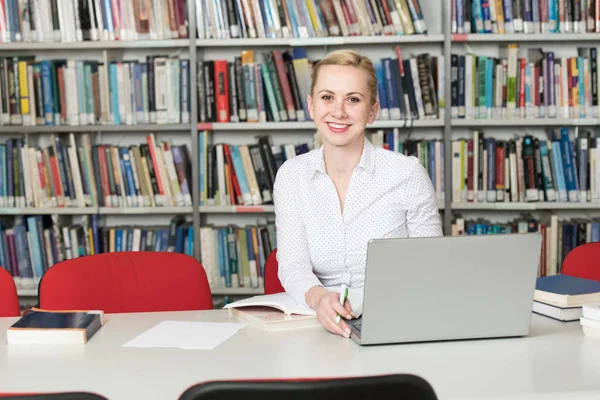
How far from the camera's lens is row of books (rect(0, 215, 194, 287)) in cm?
350

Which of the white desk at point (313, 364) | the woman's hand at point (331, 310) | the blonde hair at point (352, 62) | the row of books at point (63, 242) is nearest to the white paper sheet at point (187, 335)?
the white desk at point (313, 364)

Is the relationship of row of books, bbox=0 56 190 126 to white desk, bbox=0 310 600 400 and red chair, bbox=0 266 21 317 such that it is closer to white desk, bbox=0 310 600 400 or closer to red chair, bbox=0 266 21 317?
red chair, bbox=0 266 21 317

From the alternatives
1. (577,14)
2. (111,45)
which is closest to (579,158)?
(577,14)

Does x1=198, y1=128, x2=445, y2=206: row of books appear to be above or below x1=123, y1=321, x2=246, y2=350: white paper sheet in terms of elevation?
above

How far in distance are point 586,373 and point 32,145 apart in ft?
9.87

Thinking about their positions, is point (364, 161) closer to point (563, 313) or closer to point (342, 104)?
point (342, 104)

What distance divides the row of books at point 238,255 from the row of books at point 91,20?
94cm

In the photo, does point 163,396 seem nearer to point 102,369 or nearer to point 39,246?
point 102,369

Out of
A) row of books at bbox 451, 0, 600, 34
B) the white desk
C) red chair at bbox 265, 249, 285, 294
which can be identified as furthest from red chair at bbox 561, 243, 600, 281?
row of books at bbox 451, 0, 600, 34

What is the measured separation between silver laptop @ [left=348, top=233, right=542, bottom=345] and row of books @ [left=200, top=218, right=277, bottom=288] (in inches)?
80.5

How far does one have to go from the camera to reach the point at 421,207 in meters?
2.10

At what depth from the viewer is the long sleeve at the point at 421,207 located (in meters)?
2.10

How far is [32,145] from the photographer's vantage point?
12.0ft

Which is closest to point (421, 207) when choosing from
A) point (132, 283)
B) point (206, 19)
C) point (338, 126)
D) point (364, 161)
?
point (364, 161)
